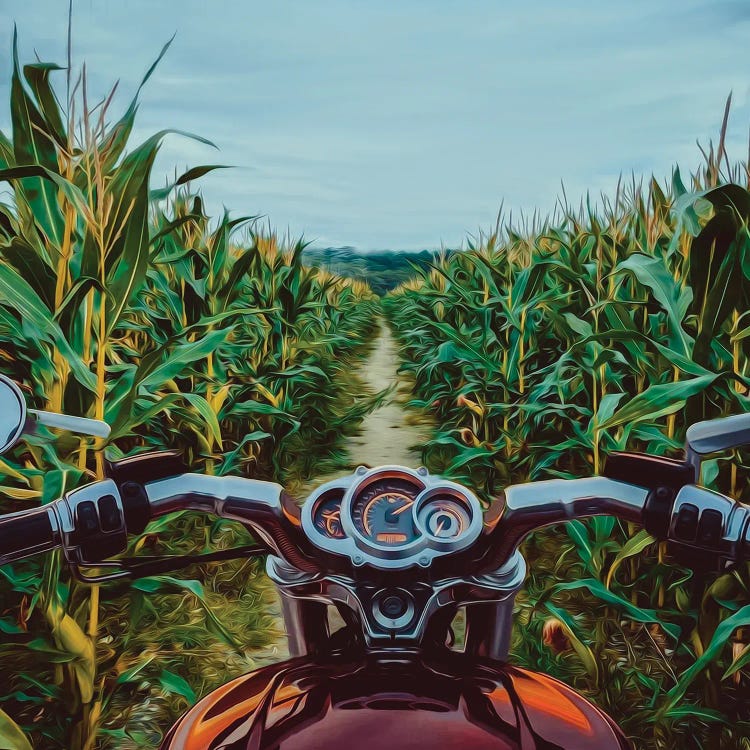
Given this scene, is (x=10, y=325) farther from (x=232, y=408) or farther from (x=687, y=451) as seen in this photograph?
(x=687, y=451)

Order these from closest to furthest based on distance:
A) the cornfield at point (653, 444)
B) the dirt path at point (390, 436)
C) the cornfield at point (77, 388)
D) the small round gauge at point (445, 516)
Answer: the small round gauge at point (445, 516), the cornfield at point (77, 388), the cornfield at point (653, 444), the dirt path at point (390, 436)

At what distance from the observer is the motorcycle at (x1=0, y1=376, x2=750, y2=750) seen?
77 cm

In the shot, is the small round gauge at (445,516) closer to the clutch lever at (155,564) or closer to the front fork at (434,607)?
the front fork at (434,607)

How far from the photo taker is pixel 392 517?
0.90 metres

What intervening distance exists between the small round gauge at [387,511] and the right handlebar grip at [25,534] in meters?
0.37

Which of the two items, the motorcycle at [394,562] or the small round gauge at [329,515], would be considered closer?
the motorcycle at [394,562]

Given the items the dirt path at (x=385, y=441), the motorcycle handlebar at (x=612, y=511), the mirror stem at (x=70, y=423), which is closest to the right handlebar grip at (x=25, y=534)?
the mirror stem at (x=70, y=423)

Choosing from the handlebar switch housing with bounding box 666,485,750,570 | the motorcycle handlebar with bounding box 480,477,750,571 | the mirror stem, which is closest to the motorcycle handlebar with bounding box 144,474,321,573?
the mirror stem

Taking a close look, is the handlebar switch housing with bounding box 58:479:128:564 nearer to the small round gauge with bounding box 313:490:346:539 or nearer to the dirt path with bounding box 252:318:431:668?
the small round gauge with bounding box 313:490:346:539

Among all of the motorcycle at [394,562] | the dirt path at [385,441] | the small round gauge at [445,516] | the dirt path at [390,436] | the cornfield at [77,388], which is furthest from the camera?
the dirt path at [390,436]

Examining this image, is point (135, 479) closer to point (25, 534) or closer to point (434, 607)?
point (25, 534)

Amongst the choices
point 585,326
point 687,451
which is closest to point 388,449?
point 585,326

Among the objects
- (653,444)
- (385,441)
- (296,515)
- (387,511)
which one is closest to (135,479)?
(296,515)

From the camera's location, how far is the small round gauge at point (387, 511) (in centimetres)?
89
